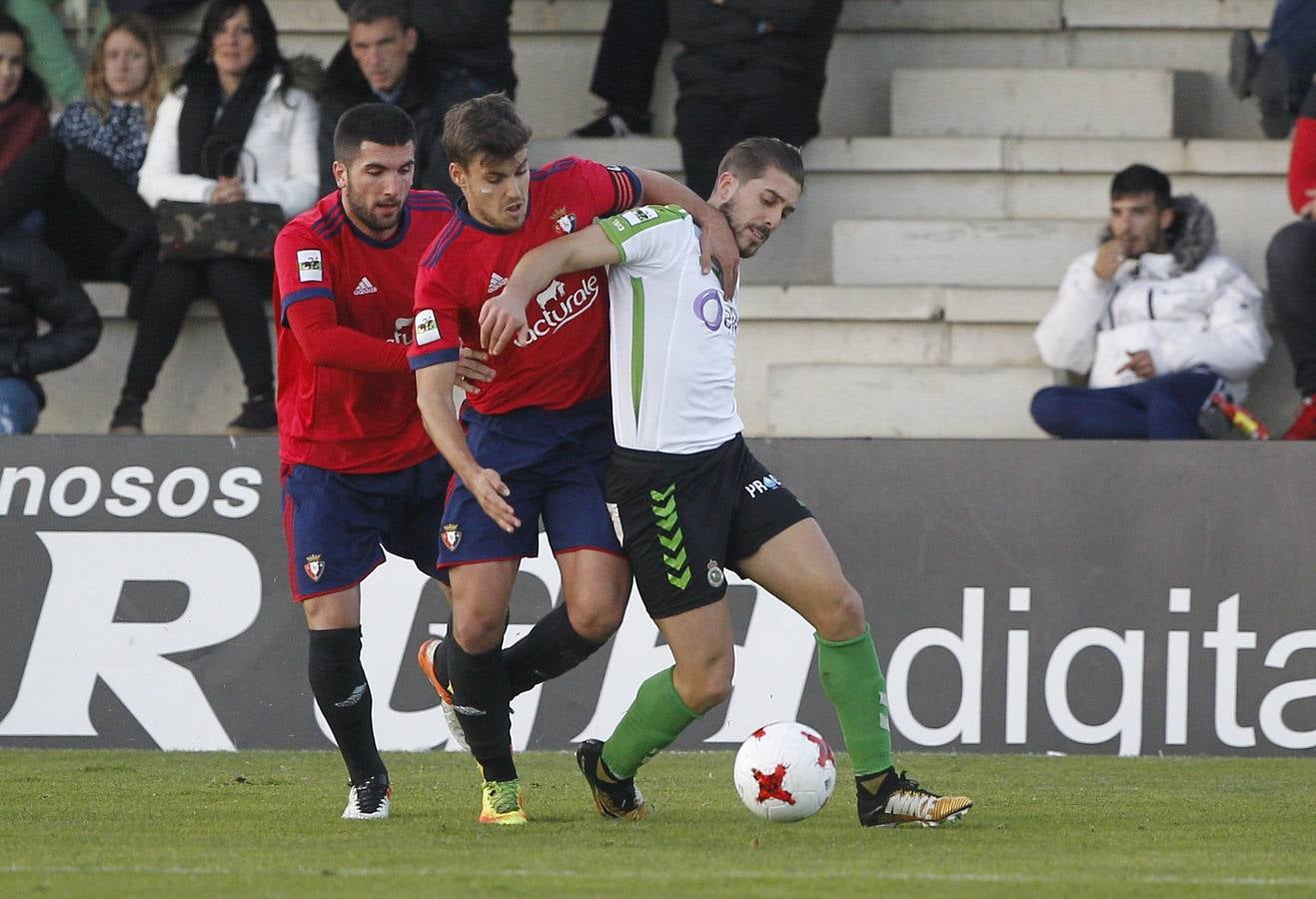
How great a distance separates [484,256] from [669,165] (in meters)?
5.73

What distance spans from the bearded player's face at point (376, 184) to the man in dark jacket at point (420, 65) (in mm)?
4093

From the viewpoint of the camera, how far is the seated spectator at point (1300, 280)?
9875mm

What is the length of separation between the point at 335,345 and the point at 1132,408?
16.1 feet

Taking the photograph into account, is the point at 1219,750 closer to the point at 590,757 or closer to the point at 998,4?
the point at 590,757

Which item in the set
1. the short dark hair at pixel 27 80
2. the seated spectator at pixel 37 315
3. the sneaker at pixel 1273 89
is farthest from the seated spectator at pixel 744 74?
the short dark hair at pixel 27 80

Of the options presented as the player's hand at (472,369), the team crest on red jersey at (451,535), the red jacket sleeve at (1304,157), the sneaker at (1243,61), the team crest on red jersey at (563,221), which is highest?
the sneaker at (1243,61)

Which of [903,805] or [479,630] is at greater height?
[479,630]

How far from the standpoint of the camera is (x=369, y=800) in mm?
6242

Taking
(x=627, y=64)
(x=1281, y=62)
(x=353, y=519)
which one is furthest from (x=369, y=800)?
(x=1281, y=62)

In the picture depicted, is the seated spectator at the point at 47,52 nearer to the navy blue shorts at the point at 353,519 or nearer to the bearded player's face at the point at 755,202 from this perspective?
the navy blue shorts at the point at 353,519

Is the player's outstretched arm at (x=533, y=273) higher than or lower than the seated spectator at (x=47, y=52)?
lower

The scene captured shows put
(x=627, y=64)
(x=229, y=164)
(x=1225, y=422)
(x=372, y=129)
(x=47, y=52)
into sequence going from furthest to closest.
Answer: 1. (x=627, y=64)
2. (x=47, y=52)
3. (x=229, y=164)
4. (x=1225, y=422)
5. (x=372, y=129)

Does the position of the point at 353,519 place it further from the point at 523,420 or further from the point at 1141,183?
the point at 1141,183

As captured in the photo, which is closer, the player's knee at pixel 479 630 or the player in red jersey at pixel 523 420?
the player in red jersey at pixel 523 420
